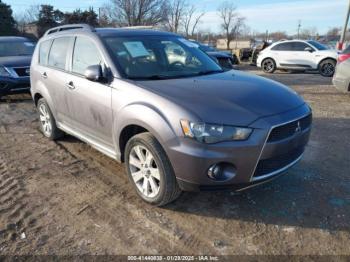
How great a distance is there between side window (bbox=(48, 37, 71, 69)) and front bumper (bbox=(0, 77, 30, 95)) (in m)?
3.98

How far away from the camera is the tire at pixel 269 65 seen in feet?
51.0

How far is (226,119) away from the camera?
277 cm

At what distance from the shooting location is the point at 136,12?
37656 mm

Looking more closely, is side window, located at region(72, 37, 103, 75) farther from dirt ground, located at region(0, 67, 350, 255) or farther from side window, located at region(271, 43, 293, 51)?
side window, located at region(271, 43, 293, 51)

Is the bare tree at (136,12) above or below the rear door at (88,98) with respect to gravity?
above

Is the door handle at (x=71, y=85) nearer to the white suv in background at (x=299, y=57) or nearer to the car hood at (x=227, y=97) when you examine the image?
the car hood at (x=227, y=97)

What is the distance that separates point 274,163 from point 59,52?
11.1 ft

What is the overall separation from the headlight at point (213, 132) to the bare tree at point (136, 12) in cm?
3683

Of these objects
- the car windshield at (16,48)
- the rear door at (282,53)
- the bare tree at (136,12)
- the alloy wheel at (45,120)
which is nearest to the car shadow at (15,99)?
the car windshield at (16,48)

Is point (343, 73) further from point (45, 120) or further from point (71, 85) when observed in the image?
point (45, 120)

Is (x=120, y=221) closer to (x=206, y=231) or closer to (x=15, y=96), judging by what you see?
(x=206, y=231)

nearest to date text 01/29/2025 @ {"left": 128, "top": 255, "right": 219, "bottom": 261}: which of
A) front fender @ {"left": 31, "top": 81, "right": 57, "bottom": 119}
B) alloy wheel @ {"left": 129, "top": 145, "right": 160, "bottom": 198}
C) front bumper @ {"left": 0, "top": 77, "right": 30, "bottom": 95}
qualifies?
alloy wheel @ {"left": 129, "top": 145, "right": 160, "bottom": 198}

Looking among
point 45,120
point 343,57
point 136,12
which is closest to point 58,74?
point 45,120

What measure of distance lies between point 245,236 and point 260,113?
43.5 inches
